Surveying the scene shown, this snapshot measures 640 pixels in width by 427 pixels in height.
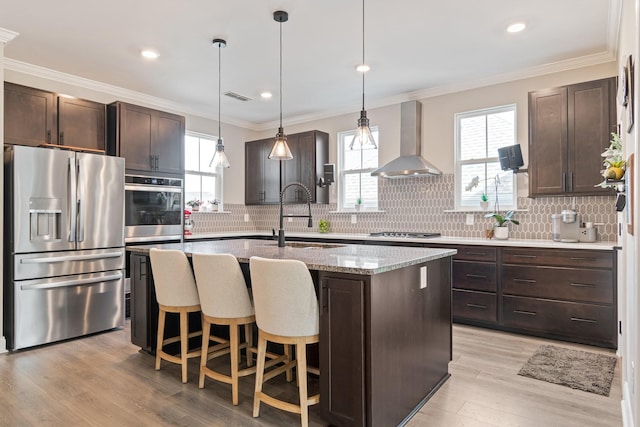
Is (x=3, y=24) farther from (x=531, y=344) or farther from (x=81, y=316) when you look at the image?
(x=531, y=344)

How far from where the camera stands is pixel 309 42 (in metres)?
3.62

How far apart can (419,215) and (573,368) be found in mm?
2519

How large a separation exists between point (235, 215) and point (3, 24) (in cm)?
386

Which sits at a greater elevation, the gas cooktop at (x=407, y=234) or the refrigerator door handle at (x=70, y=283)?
the gas cooktop at (x=407, y=234)

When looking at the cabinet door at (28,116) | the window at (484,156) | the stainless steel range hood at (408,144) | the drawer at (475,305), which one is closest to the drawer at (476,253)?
the drawer at (475,305)

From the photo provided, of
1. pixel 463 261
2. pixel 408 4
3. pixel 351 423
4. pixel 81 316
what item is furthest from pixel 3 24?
pixel 463 261

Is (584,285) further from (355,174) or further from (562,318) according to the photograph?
(355,174)

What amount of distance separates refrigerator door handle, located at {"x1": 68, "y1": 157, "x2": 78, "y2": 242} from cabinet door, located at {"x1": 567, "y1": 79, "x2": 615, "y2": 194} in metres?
4.76

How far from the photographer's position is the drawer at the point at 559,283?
343 centimetres

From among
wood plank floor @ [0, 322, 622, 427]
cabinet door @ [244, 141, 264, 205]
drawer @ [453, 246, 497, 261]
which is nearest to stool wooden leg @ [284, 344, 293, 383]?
wood plank floor @ [0, 322, 622, 427]

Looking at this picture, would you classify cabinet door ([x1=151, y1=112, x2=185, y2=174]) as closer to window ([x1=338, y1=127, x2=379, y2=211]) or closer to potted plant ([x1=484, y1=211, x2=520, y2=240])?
window ([x1=338, y1=127, x2=379, y2=211])

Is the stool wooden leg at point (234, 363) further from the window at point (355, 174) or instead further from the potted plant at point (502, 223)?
the window at point (355, 174)

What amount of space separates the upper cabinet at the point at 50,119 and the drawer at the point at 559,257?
4.67m

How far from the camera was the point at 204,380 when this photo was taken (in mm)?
2756
